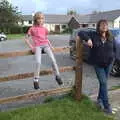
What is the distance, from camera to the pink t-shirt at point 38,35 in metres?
7.40

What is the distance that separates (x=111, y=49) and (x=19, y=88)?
413 centimetres

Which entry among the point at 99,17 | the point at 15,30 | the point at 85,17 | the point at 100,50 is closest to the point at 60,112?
the point at 100,50

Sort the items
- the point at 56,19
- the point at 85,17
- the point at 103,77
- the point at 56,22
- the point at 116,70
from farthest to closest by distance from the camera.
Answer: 1. the point at 56,19
2. the point at 56,22
3. the point at 85,17
4. the point at 116,70
5. the point at 103,77

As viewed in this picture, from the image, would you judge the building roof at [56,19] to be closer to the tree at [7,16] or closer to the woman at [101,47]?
the tree at [7,16]

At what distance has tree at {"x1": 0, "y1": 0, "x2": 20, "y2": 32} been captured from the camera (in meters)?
74.1

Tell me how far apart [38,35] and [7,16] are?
6832cm

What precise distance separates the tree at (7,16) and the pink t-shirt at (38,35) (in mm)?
65389

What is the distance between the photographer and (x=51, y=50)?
7.52 m

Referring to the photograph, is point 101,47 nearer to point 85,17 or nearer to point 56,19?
point 85,17

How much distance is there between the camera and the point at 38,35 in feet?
24.3

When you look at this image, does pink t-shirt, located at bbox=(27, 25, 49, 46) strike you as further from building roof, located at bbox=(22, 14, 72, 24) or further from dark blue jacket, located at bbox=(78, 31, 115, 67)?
building roof, located at bbox=(22, 14, 72, 24)

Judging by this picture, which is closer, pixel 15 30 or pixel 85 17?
pixel 15 30

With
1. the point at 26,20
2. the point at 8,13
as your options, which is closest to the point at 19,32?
the point at 8,13

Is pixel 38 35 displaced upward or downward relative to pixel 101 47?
upward
